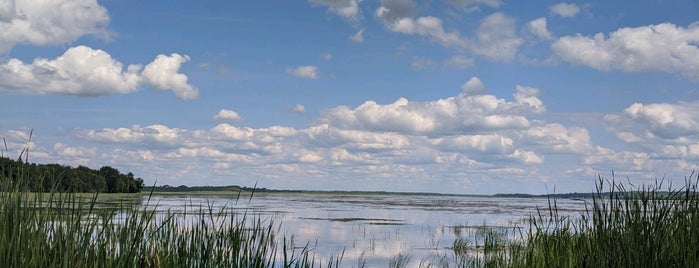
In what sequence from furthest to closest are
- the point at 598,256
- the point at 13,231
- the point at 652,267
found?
the point at 598,256
the point at 652,267
the point at 13,231

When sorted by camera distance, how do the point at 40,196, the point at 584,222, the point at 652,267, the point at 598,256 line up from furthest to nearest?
the point at 584,222
the point at 598,256
the point at 652,267
the point at 40,196

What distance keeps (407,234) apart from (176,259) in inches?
803

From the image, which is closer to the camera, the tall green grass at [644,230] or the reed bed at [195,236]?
the reed bed at [195,236]

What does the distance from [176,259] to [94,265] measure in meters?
1.95

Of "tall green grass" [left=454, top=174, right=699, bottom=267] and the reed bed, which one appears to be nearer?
the reed bed

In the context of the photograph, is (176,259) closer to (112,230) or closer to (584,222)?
(112,230)

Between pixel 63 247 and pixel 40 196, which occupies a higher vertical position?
pixel 40 196

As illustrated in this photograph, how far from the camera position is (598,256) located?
26.7 ft

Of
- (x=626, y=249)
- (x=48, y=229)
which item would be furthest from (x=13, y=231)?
(x=626, y=249)

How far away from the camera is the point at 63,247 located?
5.97 meters

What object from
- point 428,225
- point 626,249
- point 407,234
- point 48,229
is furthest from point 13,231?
point 428,225

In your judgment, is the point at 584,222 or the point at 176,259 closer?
the point at 176,259

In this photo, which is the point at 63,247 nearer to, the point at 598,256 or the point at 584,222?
the point at 598,256

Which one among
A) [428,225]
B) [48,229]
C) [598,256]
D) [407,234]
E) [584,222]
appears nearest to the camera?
[48,229]
